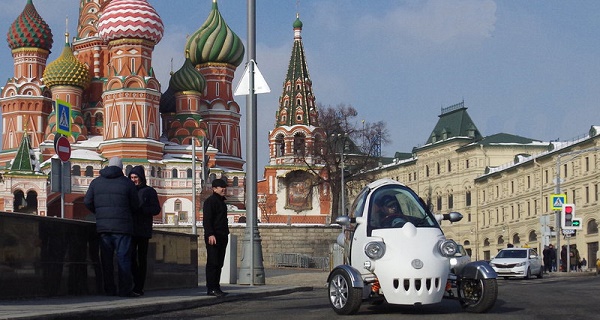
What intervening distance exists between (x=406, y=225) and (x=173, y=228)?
50947mm

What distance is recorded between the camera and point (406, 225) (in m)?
10.9

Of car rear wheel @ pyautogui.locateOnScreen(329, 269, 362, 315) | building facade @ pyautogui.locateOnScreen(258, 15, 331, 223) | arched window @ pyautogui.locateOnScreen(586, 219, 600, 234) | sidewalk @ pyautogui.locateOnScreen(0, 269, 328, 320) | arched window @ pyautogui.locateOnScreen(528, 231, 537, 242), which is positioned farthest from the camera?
building facade @ pyautogui.locateOnScreen(258, 15, 331, 223)

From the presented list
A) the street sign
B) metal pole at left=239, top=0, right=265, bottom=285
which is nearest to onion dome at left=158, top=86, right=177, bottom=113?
metal pole at left=239, top=0, right=265, bottom=285

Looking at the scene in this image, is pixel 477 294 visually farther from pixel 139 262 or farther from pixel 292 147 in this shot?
pixel 292 147

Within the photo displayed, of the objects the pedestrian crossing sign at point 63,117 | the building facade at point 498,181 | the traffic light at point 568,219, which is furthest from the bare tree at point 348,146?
the pedestrian crossing sign at point 63,117

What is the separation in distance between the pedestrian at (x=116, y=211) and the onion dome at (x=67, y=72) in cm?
7594

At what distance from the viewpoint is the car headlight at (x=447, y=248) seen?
1079cm

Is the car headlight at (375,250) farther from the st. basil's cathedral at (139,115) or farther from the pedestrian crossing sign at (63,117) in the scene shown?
the st. basil's cathedral at (139,115)

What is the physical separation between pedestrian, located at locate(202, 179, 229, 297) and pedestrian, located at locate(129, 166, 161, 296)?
747 millimetres

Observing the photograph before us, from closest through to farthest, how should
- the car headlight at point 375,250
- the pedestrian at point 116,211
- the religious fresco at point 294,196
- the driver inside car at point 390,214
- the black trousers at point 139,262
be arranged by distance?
1. the car headlight at point 375,250
2. the driver inside car at point 390,214
3. the pedestrian at point 116,211
4. the black trousers at point 139,262
5. the religious fresco at point 294,196

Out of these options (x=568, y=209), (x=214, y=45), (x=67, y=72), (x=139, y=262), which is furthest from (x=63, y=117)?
(x=214, y=45)

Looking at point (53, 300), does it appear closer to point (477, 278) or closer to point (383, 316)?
point (383, 316)

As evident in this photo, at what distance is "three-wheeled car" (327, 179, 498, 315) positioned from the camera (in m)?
10.5

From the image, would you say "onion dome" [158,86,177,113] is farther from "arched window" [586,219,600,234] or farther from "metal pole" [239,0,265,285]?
"metal pole" [239,0,265,285]
